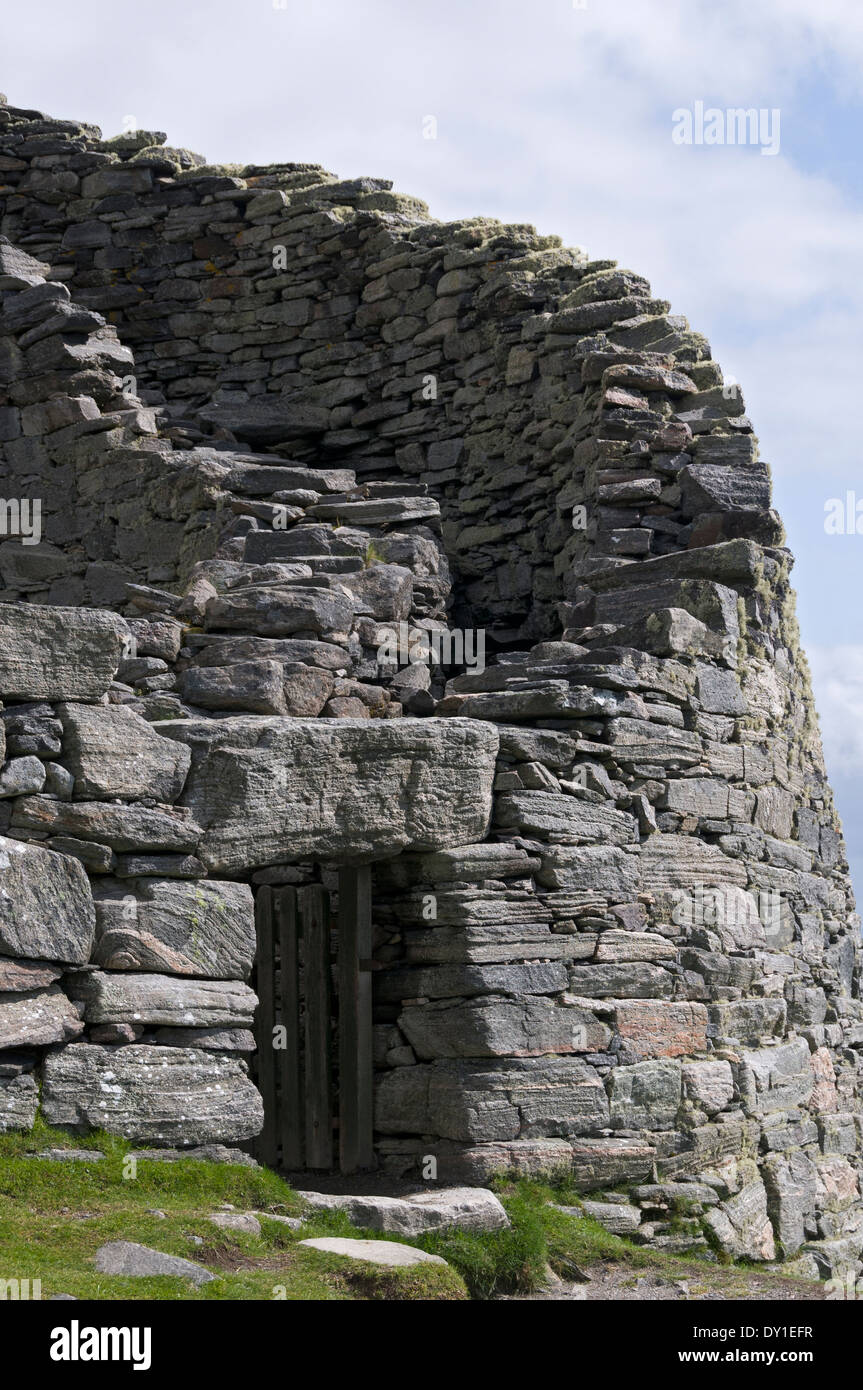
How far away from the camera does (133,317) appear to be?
49.1 feet

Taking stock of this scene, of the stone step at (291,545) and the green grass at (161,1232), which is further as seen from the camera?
the stone step at (291,545)

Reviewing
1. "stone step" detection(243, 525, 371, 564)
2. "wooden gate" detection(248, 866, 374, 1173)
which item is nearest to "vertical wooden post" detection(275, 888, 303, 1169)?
"wooden gate" detection(248, 866, 374, 1173)

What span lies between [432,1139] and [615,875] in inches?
70.5

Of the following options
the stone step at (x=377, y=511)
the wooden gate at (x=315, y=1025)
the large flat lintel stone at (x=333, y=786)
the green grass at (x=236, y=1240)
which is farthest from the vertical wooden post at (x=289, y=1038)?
the stone step at (x=377, y=511)

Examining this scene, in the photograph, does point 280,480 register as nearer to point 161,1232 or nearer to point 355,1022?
point 355,1022

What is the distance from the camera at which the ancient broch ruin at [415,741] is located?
7.57 metres

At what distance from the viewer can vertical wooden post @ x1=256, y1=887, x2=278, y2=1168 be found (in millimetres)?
9000

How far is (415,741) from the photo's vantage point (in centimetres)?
839

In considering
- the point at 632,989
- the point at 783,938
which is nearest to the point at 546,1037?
the point at 632,989

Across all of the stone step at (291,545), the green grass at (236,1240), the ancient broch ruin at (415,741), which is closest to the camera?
the green grass at (236,1240)

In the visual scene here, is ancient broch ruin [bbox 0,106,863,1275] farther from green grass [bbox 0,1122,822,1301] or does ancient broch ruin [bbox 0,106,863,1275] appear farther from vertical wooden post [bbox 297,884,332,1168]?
green grass [bbox 0,1122,822,1301]

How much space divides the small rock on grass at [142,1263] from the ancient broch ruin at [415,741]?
111 centimetres

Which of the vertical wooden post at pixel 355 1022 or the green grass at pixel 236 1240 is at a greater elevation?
the vertical wooden post at pixel 355 1022

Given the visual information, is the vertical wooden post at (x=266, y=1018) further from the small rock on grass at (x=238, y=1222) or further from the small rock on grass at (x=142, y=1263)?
the small rock on grass at (x=142, y=1263)
